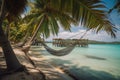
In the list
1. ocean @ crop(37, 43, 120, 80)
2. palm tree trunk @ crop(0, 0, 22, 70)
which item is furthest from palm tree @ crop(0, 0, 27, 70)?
ocean @ crop(37, 43, 120, 80)

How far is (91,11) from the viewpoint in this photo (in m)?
2.91

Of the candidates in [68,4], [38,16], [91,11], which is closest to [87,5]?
[91,11]

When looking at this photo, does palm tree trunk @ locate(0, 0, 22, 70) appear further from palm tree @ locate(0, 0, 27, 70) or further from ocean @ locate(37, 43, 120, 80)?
ocean @ locate(37, 43, 120, 80)

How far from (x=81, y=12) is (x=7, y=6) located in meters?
1.80

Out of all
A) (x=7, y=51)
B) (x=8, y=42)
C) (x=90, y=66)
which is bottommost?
(x=90, y=66)

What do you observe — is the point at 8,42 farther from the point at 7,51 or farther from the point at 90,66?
the point at 90,66

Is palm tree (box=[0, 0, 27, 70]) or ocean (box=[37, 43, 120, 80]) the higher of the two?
palm tree (box=[0, 0, 27, 70])

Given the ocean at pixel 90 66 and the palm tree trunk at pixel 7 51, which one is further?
the ocean at pixel 90 66

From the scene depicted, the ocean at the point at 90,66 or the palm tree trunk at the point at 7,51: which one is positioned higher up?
the palm tree trunk at the point at 7,51

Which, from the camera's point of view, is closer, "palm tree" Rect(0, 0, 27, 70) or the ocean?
"palm tree" Rect(0, 0, 27, 70)

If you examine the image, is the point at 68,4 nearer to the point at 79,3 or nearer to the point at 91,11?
the point at 79,3

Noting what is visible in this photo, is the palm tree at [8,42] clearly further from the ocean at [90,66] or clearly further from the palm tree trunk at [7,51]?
the ocean at [90,66]

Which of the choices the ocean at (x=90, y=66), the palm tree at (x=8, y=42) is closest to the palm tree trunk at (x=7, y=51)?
the palm tree at (x=8, y=42)

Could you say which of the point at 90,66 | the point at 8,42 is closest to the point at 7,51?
the point at 8,42
